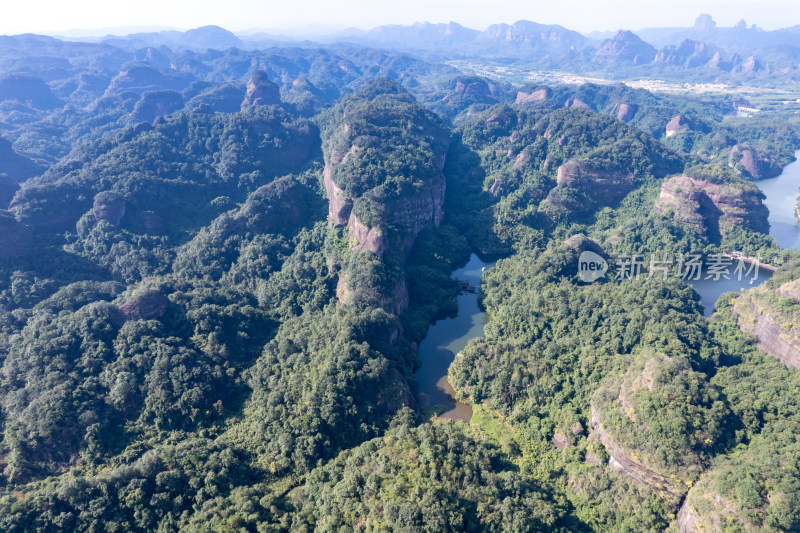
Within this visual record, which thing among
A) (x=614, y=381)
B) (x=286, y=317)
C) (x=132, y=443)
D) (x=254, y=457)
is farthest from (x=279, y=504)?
(x=614, y=381)

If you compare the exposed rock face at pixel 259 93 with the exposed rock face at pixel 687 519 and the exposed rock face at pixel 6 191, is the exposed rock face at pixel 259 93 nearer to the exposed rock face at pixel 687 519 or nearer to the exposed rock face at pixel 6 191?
the exposed rock face at pixel 6 191

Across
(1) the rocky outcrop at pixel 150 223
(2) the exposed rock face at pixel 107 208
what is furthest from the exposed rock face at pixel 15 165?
(1) the rocky outcrop at pixel 150 223

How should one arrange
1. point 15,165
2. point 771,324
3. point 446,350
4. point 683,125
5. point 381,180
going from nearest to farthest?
point 771,324 → point 446,350 → point 381,180 → point 15,165 → point 683,125

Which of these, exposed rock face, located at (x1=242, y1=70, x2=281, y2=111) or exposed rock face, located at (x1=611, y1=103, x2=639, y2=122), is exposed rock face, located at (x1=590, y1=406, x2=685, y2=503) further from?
exposed rock face, located at (x1=611, y1=103, x2=639, y2=122)

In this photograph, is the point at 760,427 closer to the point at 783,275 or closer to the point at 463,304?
the point at 783,275

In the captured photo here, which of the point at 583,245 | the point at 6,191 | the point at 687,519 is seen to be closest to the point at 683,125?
the point at 583,245

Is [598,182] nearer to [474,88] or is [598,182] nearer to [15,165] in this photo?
[474,88]
